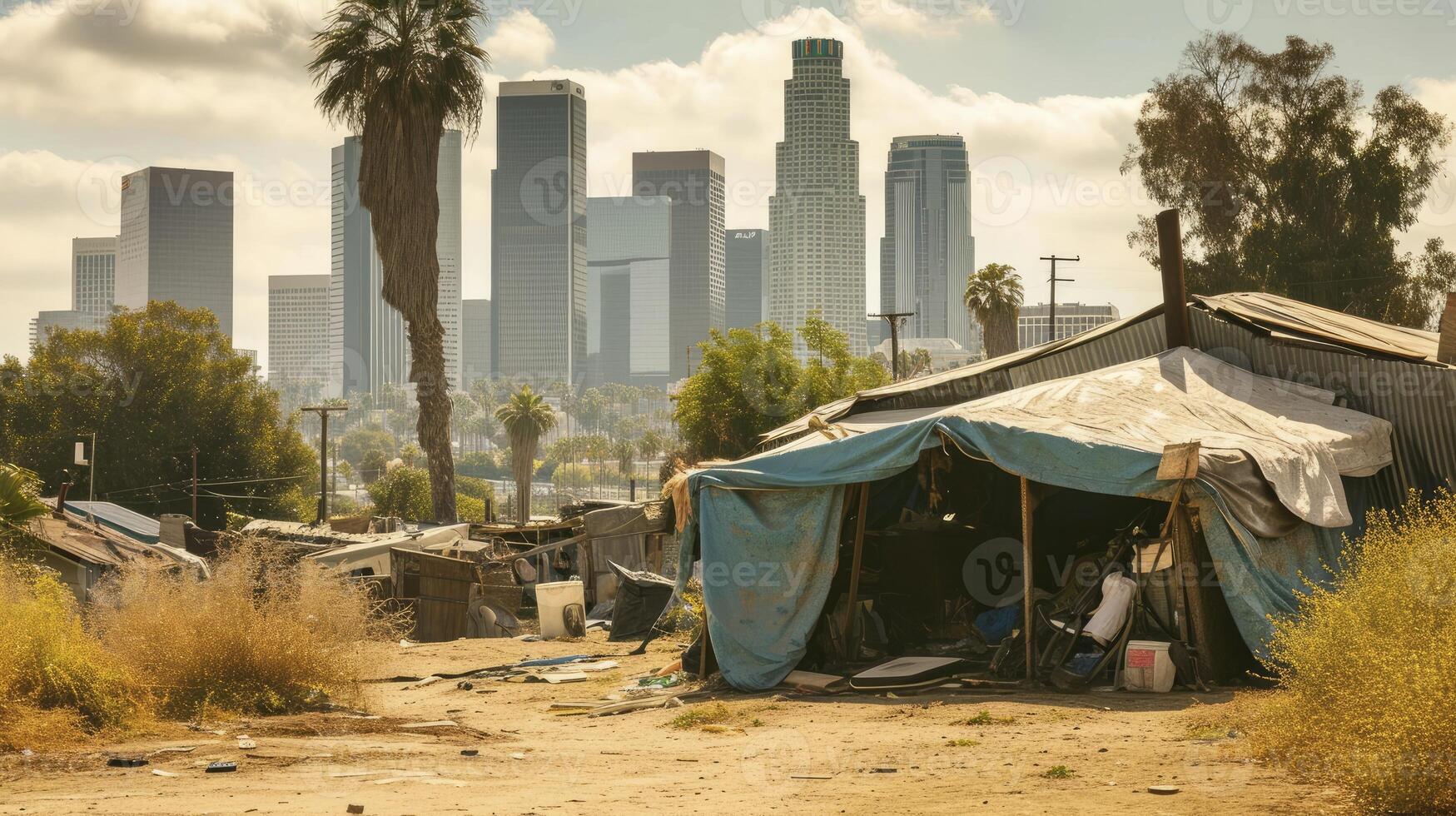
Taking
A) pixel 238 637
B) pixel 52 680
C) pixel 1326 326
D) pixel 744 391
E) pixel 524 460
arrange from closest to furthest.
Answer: pixel 52 680
pixel 238 637
pixel 1326 326
pixel 744 391
pixel 524 460

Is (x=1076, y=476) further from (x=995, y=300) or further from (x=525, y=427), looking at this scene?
(x=525, y=427)

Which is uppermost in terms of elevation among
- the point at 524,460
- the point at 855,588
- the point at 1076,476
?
the point at 1076,476

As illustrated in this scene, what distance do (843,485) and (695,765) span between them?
442 cm

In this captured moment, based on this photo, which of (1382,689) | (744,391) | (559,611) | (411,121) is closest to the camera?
(1382,689)

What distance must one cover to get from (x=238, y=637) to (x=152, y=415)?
48399 mm

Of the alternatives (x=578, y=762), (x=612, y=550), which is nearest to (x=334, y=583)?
(x=578, y=762)

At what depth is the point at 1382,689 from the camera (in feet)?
21.5

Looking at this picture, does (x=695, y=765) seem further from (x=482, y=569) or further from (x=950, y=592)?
(x=482, y=569)

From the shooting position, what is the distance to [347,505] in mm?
105500

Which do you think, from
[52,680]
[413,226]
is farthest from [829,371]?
[52,680]

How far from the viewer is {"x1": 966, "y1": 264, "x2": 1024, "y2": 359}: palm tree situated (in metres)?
62.0

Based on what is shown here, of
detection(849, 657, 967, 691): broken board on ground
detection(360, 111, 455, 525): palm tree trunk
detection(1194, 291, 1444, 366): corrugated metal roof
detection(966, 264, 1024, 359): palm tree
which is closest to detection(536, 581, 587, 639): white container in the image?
detection(849, 657, 967, 691): broken board on ground

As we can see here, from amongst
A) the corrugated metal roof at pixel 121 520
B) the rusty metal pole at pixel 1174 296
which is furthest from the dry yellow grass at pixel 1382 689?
the corrugated metal roof at pixel 121 520

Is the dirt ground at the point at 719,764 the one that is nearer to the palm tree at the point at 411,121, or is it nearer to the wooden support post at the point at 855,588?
the wooden support post at the point at 855,588
